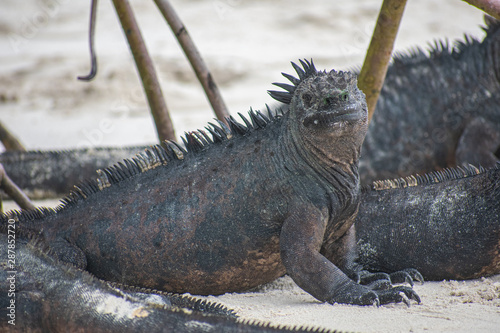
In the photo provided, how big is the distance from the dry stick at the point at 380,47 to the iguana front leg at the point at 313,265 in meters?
1.50

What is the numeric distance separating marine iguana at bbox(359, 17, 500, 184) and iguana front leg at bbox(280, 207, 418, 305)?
330 centimetres

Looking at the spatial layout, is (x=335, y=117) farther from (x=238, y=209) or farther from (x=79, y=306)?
(x=79, y=306)

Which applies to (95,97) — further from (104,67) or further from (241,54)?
(241,54)

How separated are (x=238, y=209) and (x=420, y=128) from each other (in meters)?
3.77

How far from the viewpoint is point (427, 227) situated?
379cm

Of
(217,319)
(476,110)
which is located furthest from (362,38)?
(217,319)

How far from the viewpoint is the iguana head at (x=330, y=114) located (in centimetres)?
321

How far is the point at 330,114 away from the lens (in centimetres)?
320

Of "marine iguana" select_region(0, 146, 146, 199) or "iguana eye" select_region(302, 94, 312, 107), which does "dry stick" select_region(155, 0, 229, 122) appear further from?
"iguana eye" select_region(302, 94, 312, 107)

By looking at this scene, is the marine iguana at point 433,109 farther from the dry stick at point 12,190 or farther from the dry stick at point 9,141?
the dry stick at point 9,141

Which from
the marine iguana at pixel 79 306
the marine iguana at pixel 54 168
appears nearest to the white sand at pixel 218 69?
the marine iguana at pixel 79 306

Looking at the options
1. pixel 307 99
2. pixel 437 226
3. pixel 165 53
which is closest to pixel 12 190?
pixel 307 99

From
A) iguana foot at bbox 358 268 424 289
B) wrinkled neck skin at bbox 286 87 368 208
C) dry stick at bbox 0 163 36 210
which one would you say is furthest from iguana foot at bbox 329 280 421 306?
dry stick at bbox 0 163 36 210

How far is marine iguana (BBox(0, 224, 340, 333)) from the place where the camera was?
2428 mm
